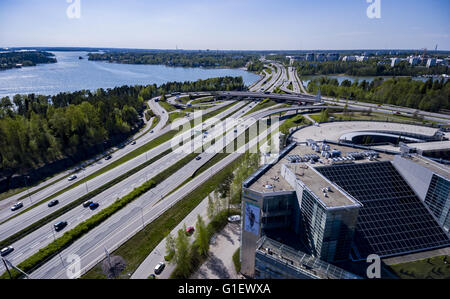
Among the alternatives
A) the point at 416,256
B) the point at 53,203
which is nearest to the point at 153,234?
the point at 53,203

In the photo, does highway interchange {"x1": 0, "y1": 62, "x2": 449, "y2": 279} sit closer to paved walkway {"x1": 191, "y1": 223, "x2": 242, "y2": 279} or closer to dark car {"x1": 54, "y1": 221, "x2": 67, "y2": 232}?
dark car {"x1": 54, "y1": 221, "x2": 67, "y2": 232}

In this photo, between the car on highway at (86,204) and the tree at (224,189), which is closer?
the car on highway at (86,204)

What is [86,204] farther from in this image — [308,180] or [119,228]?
[308,180]

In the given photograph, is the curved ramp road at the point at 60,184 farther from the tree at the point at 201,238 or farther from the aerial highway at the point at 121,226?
the tree at the point at 201,238

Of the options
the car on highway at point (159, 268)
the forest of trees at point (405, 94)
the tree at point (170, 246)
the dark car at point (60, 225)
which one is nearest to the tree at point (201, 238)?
the tree at point (170, 246)

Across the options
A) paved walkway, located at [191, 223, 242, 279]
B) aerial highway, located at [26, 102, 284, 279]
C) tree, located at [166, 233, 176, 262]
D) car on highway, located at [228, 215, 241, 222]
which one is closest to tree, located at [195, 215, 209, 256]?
paved walkway, located at [191, 223, 242, 279]

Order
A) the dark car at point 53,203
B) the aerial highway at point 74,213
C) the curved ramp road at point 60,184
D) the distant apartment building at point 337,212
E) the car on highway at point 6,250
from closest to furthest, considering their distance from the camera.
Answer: the distant apartment building at point 337,212 < the car on highway at point 6,250 < the aerial highway at point 74,213 < the dark car at point 53,203 < the curved ramp road at point 60,184
